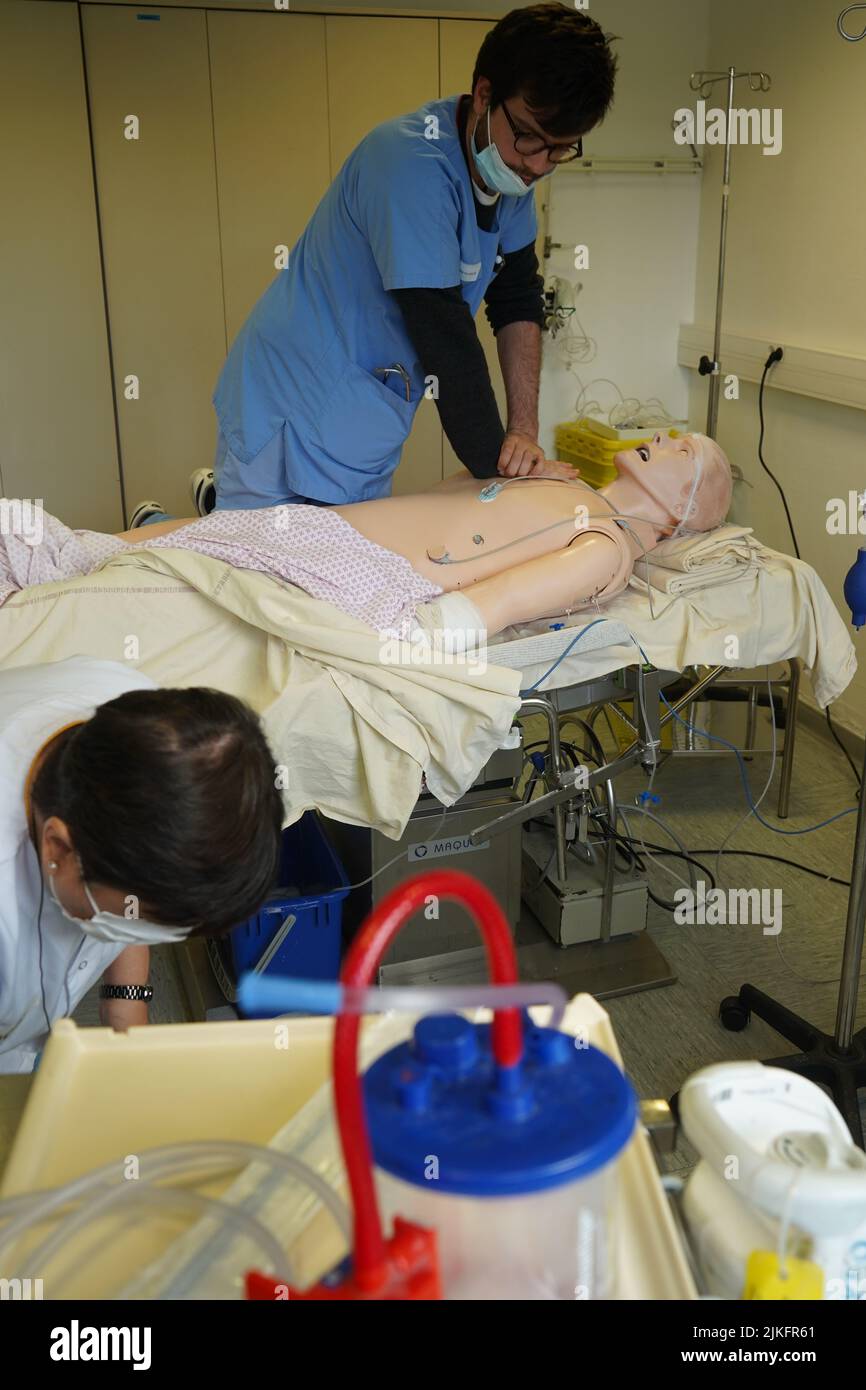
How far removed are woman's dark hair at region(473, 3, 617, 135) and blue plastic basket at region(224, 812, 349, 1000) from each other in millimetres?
1342

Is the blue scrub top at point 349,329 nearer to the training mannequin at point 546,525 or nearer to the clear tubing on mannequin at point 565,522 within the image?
the training mannequin at point 546,525

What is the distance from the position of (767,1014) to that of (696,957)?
33 centimetres

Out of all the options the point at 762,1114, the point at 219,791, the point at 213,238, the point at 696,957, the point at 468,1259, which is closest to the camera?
the point at 468,1259

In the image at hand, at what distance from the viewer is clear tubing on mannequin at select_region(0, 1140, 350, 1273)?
2.08ft

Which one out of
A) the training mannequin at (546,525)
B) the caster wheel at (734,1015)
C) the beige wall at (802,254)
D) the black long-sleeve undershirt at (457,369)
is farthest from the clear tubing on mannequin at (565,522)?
the beige wall at (802,254)

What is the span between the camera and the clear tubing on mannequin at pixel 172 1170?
63 cm

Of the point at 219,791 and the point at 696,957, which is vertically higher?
the point at 219,791

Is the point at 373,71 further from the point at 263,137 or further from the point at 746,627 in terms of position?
the point at 746,627

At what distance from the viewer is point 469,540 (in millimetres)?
2219

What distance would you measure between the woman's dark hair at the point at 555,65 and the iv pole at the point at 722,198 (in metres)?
1.45

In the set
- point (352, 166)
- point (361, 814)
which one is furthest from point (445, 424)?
point (361, 814)

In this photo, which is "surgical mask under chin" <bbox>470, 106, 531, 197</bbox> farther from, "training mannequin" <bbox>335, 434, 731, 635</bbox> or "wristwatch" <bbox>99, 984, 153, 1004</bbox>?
"wristwatch" <bbox>99, 984, 153, 1004</bbox>

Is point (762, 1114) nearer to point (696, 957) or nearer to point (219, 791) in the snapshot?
point (219, 791)

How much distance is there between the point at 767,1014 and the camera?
202 cm
